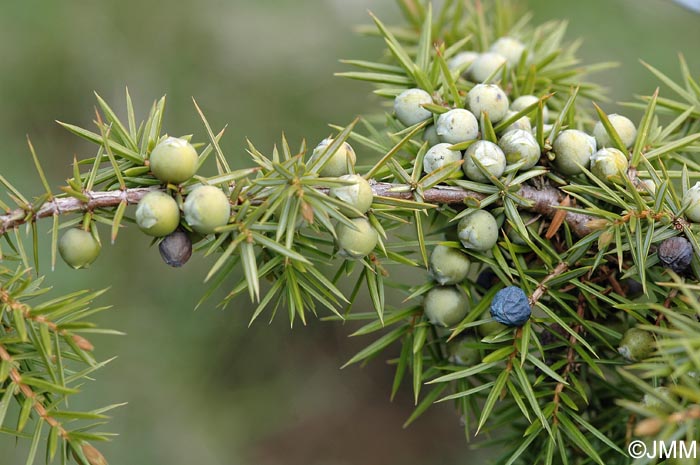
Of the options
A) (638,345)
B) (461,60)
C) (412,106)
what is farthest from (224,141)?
A: (638,345)

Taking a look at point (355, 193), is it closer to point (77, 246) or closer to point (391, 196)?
point (391, 196)

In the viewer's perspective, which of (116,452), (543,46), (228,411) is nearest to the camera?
(543,46)

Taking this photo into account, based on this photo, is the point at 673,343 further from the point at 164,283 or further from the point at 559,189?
the point at 164,283

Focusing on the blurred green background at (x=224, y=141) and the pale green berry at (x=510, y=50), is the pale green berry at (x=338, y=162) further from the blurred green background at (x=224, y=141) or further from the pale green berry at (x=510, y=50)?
the blurred green background at (x=224, y=141)

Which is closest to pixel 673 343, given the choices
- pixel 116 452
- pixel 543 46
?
pixel 543 46

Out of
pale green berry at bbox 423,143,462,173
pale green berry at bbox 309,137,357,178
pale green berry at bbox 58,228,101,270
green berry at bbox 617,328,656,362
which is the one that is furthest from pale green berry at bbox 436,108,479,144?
pale green berry at bbox 58,228,101,270

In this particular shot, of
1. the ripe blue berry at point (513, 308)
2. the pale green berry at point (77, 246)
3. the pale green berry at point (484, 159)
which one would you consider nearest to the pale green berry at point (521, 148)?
the pale green berry at point (484, 159)

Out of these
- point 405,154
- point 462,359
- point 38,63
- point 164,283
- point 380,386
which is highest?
point 405,154
